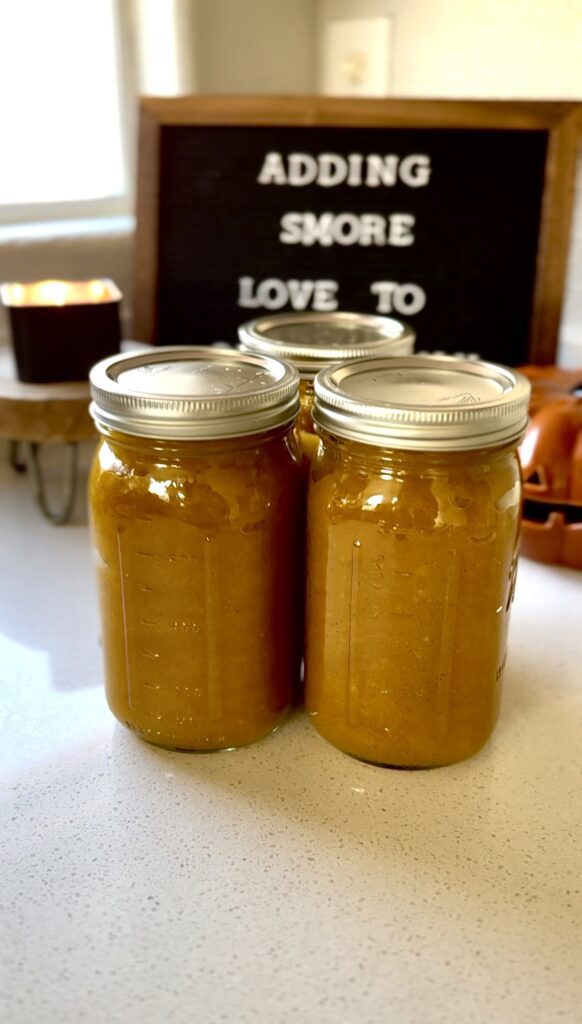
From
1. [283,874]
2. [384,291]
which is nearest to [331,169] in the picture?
[384,291]

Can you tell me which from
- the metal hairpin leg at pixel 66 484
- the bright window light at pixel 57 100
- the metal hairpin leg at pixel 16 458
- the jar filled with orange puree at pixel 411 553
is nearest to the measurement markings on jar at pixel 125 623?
the jar filled with orange puree at pixel 411 553

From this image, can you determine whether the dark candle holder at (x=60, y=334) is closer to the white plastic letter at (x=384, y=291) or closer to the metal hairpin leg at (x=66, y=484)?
the metal hairpin leg at (x=66, y=484)

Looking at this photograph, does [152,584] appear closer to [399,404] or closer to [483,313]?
[399,404]

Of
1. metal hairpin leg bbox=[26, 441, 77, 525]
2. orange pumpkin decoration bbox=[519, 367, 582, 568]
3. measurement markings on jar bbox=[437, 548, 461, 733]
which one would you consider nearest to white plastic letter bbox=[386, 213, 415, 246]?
orange pumpkin decoration bbox=[519, 367, 582, 568]

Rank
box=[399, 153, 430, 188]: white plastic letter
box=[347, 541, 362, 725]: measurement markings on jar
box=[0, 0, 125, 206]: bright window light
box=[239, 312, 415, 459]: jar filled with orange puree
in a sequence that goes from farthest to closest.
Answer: box=[0, 0, 125, 206]: bright window light, box=[399, 153, 430, 188]: white plastic letter, box=[239, 312, 415, 459]: jar filled with orange puree, box=[347, 541, 362, 725]: measurement markings on jar

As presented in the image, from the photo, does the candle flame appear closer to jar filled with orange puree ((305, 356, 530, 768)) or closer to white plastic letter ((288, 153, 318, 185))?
white plastic letter ((288, 153, 318, 185))
